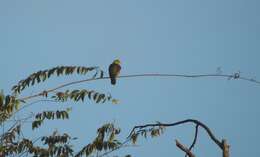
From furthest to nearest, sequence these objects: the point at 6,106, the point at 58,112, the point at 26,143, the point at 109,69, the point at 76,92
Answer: the point at 109,69, the point at 58,112, the point at 26,143, the point at 76,92, the point at 6,106

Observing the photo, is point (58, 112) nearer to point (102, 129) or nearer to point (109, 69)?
point (102, 129)

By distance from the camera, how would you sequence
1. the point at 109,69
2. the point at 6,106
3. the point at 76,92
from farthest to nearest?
the point at 109,69 < the point at 76,92 < the point at 6,106

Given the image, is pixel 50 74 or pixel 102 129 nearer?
pixel 50 74

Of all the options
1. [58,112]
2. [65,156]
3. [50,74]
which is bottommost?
[65,156]

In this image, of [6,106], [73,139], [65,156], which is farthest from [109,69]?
[6,106]

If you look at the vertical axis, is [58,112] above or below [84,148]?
above

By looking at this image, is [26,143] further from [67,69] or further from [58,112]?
[67,69]

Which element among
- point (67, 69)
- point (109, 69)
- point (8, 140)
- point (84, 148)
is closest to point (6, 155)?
Answer: point (8, 140)

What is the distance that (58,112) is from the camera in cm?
589

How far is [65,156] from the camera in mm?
5465

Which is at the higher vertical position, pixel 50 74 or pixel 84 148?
pixel 50 74

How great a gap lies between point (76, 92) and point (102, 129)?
0.70m

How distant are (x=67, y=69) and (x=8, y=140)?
119 centimetres

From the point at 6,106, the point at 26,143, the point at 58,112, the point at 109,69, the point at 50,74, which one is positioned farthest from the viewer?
the point at 109,69
